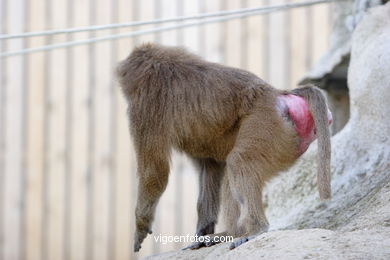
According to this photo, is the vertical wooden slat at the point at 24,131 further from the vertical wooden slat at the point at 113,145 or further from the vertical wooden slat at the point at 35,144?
the vertical wooden slat at the point at 113,145

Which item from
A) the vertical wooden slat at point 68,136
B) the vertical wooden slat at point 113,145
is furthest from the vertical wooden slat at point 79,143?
the vertical wooden slat at point 113,145

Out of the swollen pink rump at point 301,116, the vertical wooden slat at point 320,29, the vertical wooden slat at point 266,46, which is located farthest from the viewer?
the vertical wooden slat at point 266,46

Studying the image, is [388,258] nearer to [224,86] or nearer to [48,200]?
[224,86]

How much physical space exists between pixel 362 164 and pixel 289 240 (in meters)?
1.58

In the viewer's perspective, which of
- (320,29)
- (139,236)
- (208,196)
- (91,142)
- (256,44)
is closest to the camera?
(139,236)

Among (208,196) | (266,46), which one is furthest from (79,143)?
(208,196)

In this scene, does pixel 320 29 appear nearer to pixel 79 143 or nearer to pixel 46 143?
pixel 79 143

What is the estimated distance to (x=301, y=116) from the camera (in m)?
4.55

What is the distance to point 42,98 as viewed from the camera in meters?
7.64

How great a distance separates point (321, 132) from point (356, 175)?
34.0 inches

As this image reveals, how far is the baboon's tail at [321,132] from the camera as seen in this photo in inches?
167

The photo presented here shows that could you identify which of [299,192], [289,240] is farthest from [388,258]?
[299,192]

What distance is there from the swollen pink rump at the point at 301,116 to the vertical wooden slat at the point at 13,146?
369 centimetres

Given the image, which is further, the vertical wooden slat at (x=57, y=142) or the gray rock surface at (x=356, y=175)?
the vertical wooden slat at (x=57, y=142)
